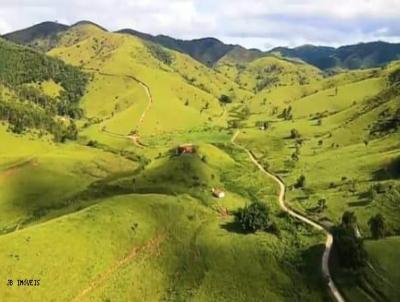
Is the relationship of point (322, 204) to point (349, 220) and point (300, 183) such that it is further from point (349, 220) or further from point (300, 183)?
point (300, 183)

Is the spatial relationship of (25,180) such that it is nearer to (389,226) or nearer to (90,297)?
(90,297)

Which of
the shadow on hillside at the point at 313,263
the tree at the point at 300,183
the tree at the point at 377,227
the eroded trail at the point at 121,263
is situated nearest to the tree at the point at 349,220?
the tree at the point at 377,227

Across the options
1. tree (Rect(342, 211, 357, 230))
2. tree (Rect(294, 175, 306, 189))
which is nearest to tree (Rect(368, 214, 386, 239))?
tree (Rect(342, 211, 357, 230))

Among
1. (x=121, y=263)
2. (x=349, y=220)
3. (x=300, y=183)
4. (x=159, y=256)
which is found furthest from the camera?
(x=300, y=183)

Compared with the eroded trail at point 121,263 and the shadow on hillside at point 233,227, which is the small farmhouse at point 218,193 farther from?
the eroded trail at point 121,263

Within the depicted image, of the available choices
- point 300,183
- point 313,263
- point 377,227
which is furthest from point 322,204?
point 313,263

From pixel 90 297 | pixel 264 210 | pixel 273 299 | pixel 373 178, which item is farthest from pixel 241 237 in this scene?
pixel 373 178

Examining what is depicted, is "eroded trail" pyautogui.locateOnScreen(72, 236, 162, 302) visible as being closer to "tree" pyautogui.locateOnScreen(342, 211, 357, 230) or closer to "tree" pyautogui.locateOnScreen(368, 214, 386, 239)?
"tree" pyautogui.locateOnScreen(342, 211, 357, 230)
